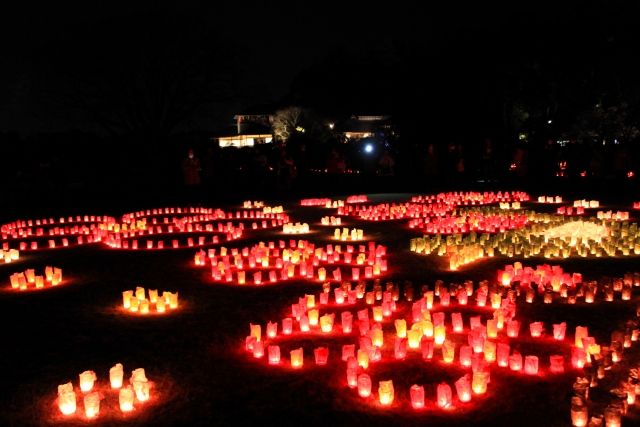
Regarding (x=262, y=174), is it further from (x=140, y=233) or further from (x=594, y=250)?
(x=594, y=250)

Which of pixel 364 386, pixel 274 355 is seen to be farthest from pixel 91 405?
pixel 364 386

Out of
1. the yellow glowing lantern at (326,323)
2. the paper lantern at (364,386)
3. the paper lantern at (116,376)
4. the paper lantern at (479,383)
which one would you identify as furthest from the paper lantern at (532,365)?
the paper lantern at (116,376)

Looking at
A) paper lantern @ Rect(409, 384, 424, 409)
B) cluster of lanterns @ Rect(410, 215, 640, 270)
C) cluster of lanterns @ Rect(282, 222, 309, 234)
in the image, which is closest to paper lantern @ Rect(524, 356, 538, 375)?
paper lantern @ Rect(409, 384, 424, 409)

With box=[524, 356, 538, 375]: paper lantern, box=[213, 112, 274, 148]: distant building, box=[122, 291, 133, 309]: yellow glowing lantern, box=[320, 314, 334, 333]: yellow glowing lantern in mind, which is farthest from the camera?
box=[213, 112, 274, 148]: distant building

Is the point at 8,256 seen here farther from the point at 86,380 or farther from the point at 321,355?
the point at 321,355

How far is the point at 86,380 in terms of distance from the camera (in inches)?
220

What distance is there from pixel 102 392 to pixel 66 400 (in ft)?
1.55

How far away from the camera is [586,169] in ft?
79.2

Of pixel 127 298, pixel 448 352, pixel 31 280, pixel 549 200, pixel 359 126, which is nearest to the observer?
pixel 448 352

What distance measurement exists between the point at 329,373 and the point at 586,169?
20.9m

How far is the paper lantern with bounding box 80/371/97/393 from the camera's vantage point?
220 inches

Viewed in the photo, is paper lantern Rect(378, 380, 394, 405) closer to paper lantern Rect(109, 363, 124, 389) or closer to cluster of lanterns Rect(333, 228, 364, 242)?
Answer: paper lantern Rect(109, 363, 124, 389)

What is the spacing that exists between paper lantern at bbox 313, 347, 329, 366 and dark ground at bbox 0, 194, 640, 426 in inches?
3.5

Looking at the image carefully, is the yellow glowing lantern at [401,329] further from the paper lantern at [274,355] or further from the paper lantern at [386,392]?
the paper lantern at [386,392]
